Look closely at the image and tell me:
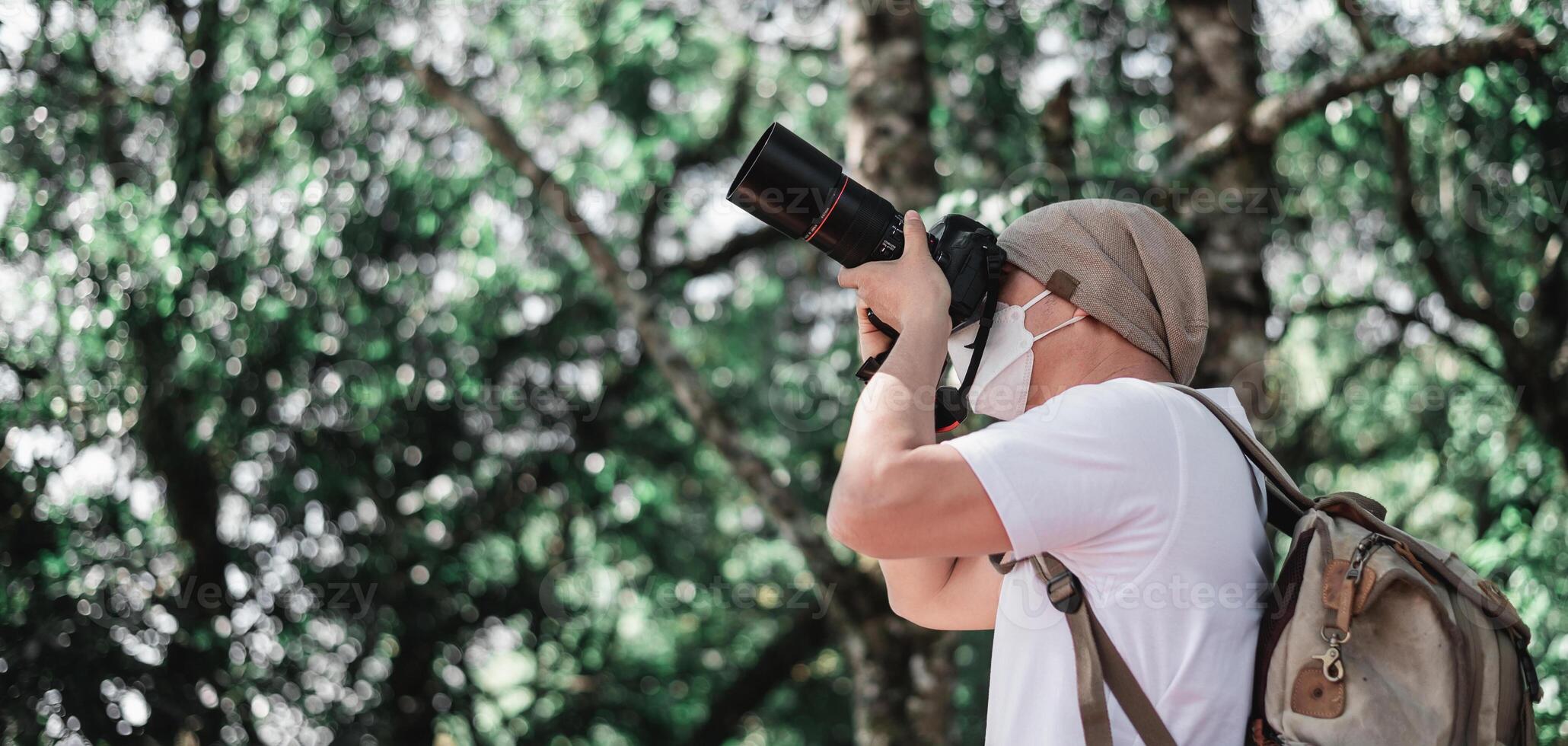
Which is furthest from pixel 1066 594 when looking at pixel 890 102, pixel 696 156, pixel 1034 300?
pixel 696 156

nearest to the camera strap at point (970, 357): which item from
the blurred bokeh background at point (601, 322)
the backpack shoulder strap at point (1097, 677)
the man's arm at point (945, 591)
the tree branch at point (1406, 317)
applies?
the man's arm at point (945, 591)

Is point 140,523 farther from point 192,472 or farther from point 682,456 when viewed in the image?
point 682,456

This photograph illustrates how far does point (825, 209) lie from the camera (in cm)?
193

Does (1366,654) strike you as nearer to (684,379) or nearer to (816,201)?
(816,201)

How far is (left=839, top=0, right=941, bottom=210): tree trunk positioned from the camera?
182 inches

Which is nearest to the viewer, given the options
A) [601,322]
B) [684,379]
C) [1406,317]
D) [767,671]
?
[684,379]

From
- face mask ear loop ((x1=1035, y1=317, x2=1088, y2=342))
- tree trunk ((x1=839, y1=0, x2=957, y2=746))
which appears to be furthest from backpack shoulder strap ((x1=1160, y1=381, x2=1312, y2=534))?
tree trunk ((x1=839, y1=0, x2=957, y2=746))

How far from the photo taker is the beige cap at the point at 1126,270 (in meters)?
1.77

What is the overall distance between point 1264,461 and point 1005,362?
0.39 m

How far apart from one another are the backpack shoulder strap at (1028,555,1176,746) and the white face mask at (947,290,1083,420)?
350mm

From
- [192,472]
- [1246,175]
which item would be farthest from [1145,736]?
[192,472]

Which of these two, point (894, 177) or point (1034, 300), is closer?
point (1034, 300)

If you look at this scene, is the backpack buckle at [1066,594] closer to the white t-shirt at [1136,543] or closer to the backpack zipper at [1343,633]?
the white t-shirt at [1136,543]

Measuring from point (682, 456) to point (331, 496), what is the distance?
2.00m
